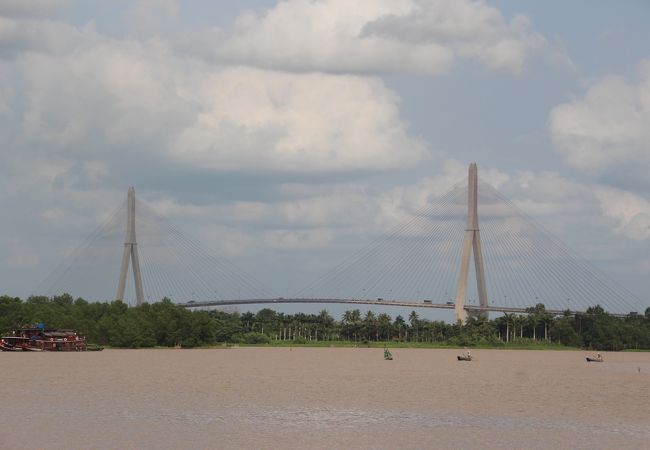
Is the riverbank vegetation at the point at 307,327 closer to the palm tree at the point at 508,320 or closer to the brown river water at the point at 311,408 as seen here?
the palm tree at the point at 508,320

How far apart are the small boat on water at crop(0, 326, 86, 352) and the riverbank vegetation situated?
254 inches

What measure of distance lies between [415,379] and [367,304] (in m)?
117

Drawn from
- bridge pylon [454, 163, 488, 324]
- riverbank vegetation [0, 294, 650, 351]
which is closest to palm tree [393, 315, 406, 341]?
riverbank vegetation [0, 294, 650, 351]

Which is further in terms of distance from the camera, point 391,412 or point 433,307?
point 433,307

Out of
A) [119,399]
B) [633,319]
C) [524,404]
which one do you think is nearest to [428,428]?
[524,404]

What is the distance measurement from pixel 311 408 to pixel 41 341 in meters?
71.6

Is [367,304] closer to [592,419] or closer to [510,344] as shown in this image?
[510,344]

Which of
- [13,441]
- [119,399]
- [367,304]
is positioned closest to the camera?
[13,441]

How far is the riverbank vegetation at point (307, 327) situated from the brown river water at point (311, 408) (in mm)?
41959

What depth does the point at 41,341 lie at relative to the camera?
113250mm

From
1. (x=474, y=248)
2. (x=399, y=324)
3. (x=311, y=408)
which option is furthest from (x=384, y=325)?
(x=311, y=408)

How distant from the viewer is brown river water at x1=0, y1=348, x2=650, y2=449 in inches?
1453

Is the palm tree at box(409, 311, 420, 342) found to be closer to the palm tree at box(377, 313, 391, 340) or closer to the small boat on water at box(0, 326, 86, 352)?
the palm tree at box(377, 313, 391, 340)

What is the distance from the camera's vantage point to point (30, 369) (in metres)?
76.6
